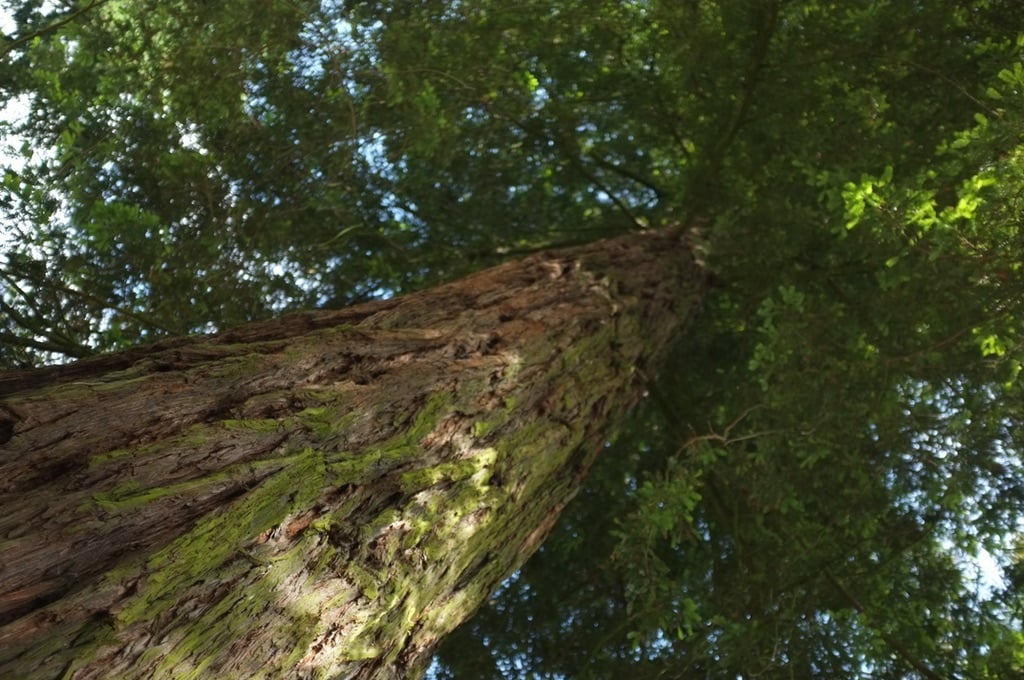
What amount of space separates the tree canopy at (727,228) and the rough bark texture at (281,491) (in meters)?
1.62

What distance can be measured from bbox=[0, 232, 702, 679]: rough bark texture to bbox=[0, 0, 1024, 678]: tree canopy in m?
1.62

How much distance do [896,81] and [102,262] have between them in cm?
460

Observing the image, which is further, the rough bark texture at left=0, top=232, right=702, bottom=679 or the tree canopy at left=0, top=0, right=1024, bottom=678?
the tree canopy at left=0, top=0, right=1024, bottom=678

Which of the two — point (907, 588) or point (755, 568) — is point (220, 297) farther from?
point (907, 588)

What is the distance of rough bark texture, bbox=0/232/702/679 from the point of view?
6.21ft

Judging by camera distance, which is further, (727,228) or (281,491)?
(727,228)

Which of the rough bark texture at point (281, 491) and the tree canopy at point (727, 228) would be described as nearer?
the rough bark texture at point (281, 491)

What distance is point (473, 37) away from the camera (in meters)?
5.65

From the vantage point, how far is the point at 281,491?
2.33 metres

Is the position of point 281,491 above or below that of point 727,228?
below

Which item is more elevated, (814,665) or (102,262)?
(102,262)

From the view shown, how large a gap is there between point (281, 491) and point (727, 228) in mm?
4087

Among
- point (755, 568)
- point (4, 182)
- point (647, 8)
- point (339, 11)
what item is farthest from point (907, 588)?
point (4, 182)

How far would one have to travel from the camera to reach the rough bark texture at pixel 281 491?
1.89m
